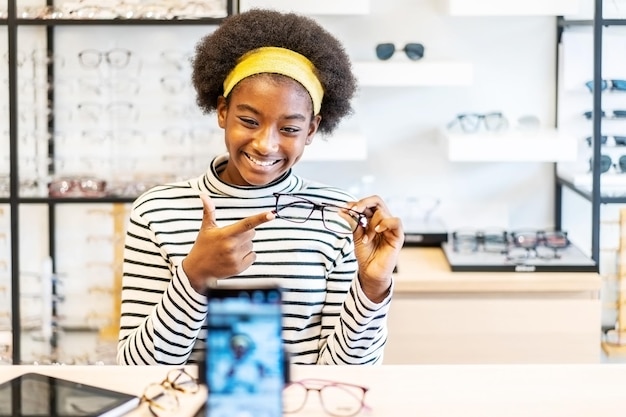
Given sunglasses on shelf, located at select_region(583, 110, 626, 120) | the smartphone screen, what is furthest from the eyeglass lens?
sunglasses on shelf, located at select_region(583, 110, 626, 120)

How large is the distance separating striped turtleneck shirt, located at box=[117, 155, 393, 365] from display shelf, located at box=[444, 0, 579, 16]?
3.74 feet

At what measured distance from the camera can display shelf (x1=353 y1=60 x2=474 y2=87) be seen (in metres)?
2.77

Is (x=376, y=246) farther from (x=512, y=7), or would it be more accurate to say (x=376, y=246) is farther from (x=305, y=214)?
(x=512, y=7)

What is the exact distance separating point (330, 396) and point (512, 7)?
5.73 feet

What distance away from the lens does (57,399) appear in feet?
4.11

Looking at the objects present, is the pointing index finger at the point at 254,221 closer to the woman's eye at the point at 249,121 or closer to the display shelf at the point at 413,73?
the woman's eye at the point at 249,121

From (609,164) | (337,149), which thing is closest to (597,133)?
(609,164)

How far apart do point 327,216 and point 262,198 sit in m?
0.13

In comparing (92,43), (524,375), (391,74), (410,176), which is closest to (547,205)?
(410,176)

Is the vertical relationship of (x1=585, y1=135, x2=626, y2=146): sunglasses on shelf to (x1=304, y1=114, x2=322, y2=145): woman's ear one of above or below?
above

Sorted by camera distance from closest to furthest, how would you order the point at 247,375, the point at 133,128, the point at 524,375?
the point at 247,375 < the point at 524,375 < the point at 133,128

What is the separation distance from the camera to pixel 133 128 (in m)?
3.00

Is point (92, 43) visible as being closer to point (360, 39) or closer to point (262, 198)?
point (360, 39)

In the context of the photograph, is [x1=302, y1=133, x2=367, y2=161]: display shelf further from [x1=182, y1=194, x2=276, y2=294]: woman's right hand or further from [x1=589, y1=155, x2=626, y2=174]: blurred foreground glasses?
[x1=182, y1=194, x2=276, y2=294]: woman's right hand
